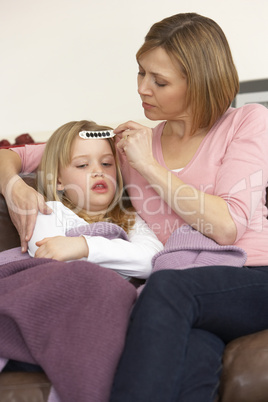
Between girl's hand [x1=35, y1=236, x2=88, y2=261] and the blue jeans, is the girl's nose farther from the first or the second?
the blue jeans

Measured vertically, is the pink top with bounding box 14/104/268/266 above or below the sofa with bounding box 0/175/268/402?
above

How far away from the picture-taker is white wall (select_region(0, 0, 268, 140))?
2664mm

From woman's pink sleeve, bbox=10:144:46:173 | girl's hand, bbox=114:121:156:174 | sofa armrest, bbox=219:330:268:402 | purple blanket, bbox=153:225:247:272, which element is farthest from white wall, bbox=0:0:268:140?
sofa armrest, bbox=219:330:268:402

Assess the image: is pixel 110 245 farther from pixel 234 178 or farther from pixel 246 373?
pixel 246 373

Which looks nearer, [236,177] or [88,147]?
[236,177]

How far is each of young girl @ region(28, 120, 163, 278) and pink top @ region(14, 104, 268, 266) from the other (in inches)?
2.5

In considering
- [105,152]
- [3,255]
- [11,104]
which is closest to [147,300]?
[3,255]

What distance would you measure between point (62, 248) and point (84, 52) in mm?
1959

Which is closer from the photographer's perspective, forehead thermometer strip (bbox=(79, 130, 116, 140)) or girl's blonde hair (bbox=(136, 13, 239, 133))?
girl's blonde hair (bbox=(136, 13, 239, 133))

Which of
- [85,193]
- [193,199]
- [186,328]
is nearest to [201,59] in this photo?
[193,199]

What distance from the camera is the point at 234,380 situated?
104cm

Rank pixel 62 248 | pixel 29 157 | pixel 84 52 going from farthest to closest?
pixel 84 52 < pixel 29 157 < pixel 62 248

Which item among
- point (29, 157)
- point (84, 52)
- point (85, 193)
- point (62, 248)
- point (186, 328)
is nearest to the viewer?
point (186, 328)

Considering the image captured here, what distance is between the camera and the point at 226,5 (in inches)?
105
